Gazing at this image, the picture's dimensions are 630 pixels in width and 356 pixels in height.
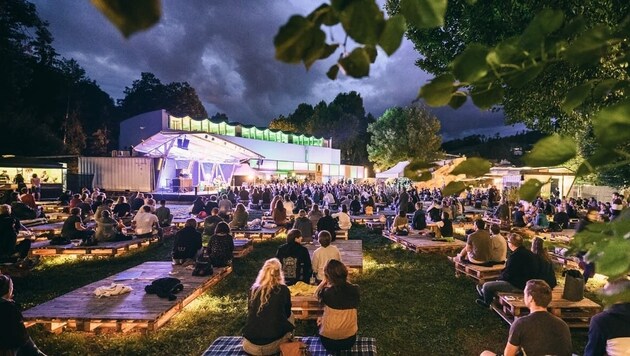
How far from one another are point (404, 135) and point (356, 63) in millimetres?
50241

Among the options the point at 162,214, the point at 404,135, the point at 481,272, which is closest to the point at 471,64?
the point at 481,272

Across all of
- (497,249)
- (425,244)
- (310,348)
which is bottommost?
(310,348)

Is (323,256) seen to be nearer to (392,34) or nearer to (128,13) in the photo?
(392,34)

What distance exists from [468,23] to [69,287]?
38.6ft

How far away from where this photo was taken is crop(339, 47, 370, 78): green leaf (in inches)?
35.8

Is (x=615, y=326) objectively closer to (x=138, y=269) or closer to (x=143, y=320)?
(x=143, y=320)

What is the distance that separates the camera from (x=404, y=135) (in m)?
49.2

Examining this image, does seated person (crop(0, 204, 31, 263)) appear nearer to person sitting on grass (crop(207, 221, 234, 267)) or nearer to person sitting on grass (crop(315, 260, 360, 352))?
person sitting on grass (crop(207, 221, 234, 267))

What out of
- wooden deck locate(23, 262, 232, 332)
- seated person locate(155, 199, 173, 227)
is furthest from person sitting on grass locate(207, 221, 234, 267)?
seated person locate(155, 199, 173, 227)

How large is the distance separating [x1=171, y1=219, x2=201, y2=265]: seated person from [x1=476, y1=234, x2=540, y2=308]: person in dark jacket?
644cm

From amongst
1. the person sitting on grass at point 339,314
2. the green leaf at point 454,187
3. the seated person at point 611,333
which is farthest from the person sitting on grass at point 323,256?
the green leaf at point 454,187

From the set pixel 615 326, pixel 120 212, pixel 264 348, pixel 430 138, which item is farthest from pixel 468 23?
pixel 430 138

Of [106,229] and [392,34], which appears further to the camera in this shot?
[106,229]

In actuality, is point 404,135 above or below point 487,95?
above
